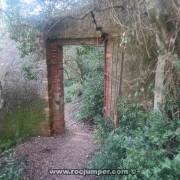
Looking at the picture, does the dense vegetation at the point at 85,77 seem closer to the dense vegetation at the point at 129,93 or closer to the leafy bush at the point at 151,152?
the dense vegetation at the point at 129,93

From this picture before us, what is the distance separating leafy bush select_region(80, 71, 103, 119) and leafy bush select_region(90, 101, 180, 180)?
3.74 metres

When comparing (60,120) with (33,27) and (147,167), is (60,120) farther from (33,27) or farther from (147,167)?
(147,167)

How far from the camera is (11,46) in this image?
7570mm

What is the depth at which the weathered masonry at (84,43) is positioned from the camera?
639 centimetres

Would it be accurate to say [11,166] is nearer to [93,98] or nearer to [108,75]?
[108,75]

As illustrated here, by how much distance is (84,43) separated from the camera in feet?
22.6

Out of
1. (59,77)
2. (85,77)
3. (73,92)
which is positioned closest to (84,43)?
(59,77)

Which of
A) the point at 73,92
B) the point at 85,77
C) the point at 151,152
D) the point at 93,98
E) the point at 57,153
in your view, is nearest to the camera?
the point at 151,152

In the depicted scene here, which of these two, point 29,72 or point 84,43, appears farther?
point 29,72

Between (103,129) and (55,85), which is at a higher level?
(55,85)

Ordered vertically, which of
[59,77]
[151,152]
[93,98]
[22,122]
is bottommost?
[22,122]

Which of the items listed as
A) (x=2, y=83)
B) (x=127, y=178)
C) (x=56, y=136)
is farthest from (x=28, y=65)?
(x=127, y=178)

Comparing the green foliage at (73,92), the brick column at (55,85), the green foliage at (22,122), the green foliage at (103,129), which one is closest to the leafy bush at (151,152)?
the green foliage at (103,129)

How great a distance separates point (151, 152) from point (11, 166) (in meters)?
3.20
